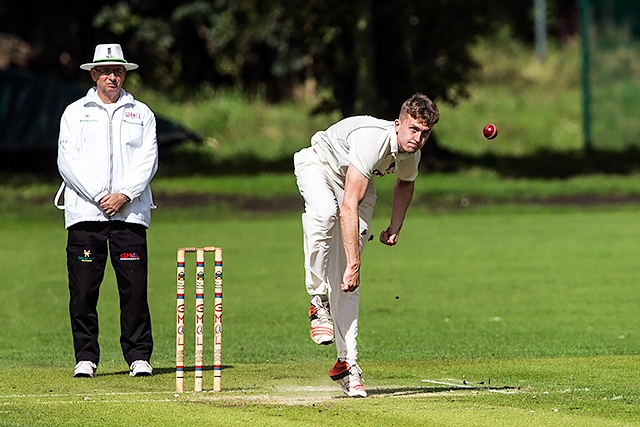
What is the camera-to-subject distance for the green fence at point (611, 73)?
101 feet

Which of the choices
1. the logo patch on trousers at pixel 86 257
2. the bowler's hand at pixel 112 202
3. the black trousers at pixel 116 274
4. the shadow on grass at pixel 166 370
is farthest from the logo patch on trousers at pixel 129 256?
the shadow on grass at pixel 166 370

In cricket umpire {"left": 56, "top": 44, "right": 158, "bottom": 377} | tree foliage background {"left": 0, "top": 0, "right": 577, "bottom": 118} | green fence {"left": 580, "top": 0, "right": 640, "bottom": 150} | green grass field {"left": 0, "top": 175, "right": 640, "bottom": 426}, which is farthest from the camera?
green fence {"left": 580, "top": 0, "right": 640, "bottom": 150}

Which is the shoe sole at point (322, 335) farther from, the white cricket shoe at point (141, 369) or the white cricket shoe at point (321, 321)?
the white cricket shoe at point (141, 369)

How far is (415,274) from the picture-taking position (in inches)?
600

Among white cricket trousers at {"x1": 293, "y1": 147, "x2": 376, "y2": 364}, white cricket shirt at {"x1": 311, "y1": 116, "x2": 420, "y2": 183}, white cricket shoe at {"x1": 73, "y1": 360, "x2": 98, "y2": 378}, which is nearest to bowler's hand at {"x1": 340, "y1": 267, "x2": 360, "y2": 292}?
white cricket trousers at {"x1": 293, "y1": 147, "x2": 376, "y2": 364}

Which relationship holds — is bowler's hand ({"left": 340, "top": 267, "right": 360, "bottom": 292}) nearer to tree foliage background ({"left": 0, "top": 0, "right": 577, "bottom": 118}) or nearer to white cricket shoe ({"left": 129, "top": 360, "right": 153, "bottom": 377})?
white cricket shoe ({"left": 129, "top": 360, "right": 153, "bottom": 377})

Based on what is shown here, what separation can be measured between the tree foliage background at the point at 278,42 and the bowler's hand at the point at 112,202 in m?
19.0

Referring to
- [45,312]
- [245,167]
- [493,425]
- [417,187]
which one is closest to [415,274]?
[45,312]

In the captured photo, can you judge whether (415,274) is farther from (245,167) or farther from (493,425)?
(245,167)

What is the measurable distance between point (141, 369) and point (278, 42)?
27.4m

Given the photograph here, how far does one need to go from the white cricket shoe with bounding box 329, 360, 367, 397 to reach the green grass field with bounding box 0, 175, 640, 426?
A: 0.12 metres

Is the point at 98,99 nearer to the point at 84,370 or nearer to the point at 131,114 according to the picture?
the point at 131,114

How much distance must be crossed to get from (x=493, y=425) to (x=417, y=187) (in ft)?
62.1

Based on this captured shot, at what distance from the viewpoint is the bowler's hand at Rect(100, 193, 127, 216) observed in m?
8.59
